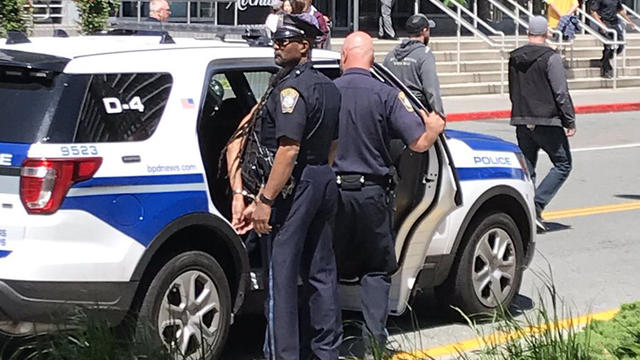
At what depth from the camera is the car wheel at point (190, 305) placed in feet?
19.2

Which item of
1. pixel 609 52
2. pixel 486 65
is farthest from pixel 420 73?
pixel 609 52

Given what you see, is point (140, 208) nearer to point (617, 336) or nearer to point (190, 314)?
point (190, 314)

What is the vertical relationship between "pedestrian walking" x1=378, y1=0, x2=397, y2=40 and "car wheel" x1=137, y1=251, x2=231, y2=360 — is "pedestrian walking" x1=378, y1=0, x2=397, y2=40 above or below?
above

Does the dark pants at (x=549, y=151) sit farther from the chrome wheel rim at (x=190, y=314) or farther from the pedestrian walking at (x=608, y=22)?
the pedestrian walking at (x=608, y=22)

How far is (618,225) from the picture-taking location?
1123 centimetres

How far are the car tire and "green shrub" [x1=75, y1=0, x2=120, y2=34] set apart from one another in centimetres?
912

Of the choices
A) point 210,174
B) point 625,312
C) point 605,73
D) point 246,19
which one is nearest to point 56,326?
point 210,174

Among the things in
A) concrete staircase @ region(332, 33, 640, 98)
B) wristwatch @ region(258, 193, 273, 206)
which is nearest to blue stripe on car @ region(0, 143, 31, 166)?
wristwatch @ region(258, 193, 273, 206)

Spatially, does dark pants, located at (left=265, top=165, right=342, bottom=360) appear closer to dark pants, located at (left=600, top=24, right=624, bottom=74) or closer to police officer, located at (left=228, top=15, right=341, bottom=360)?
police officer, located at (left=228, top=15, right=341, bottom=360)

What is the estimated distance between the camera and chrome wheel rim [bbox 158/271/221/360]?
19.4ft

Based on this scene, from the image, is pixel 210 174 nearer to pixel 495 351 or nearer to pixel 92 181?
pixel 92 181

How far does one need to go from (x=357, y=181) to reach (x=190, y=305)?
111 centimetres

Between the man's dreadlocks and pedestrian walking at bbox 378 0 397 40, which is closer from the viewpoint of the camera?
the man's dreadlocks

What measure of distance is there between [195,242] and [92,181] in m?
0.81
